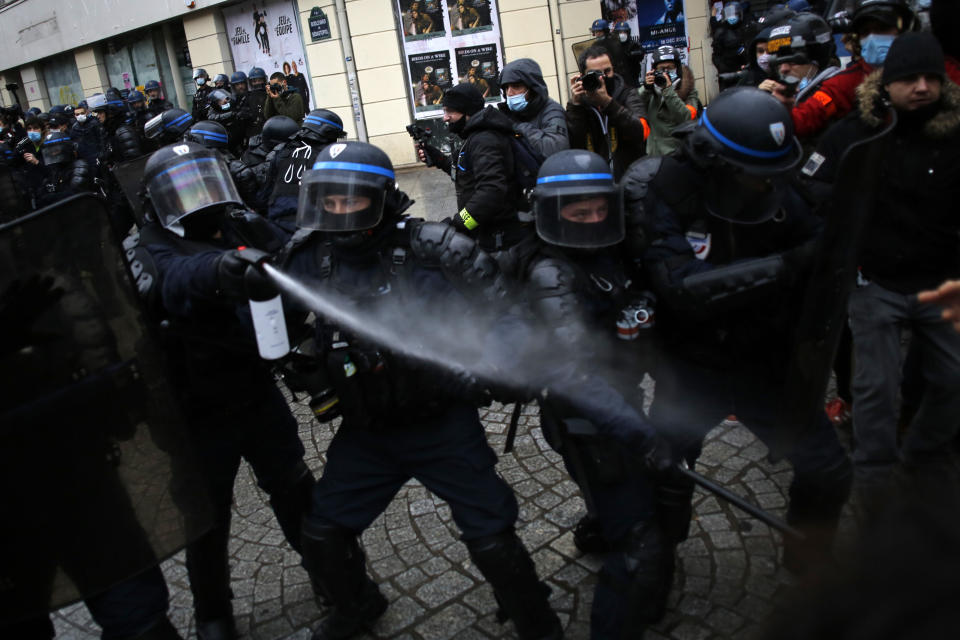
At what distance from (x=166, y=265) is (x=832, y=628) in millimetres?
2568

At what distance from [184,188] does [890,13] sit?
11.6ft

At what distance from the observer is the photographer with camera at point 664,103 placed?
618cm

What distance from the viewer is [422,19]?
42.3ft

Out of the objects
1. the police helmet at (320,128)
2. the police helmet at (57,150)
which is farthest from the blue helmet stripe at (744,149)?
the police helmet at (57,150)

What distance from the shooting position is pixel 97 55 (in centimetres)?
1875

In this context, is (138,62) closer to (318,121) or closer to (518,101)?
(318,121)

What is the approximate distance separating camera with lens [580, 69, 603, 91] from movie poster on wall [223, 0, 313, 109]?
30.7ft

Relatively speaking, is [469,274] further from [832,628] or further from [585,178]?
[832,628]

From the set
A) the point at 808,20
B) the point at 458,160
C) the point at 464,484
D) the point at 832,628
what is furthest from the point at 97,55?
the point at 832,628

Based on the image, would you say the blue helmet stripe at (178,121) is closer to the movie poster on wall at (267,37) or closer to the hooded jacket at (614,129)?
the hooded jacket at (614,129)

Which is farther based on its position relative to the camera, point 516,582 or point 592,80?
point 592,80

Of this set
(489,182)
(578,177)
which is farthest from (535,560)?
(489,182)

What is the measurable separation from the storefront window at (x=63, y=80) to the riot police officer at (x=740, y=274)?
2109 cm

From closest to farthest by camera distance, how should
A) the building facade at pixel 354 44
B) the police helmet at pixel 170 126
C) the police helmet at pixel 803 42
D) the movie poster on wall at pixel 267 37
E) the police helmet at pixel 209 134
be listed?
the police helmet at pixel 803 42 → the police helmet at pixel 209 134 → the police helmet at pixel 170 126 → the building facade at pixel 354 44 → the movie poster on wall at pixel 267 37
